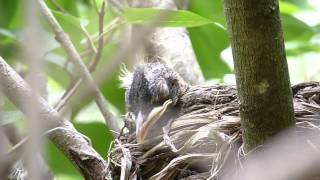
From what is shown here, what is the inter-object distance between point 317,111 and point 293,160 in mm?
420

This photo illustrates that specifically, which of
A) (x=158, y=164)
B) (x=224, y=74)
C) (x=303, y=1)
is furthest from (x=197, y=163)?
(x=303, y=1)

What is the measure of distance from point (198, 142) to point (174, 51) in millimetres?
984

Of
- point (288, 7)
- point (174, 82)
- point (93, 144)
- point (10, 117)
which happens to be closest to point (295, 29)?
point (288, 7)

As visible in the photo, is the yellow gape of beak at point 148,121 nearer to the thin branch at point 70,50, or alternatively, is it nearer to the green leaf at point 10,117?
the thin branch at point 70,50

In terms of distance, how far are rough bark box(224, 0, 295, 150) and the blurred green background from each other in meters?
0.91

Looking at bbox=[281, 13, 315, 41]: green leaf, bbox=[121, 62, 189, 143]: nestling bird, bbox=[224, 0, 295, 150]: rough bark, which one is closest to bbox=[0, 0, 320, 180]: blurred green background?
bbox=[281, 13, 315, 41]: green leaf

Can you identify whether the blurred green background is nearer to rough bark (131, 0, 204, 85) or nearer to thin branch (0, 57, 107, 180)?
rough bark (131, 0, 204, 85)

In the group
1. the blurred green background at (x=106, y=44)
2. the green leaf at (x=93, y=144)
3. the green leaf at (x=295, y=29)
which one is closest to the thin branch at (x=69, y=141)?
the blurred green background at (x=106, y=44)

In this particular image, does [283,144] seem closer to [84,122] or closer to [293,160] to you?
[293,160]

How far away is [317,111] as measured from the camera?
5.60ft

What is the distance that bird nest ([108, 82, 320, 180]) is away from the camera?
1657 millimetres

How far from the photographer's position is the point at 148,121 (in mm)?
2062

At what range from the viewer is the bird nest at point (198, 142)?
65.2 inches

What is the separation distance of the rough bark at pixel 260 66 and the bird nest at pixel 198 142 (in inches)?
9.1
